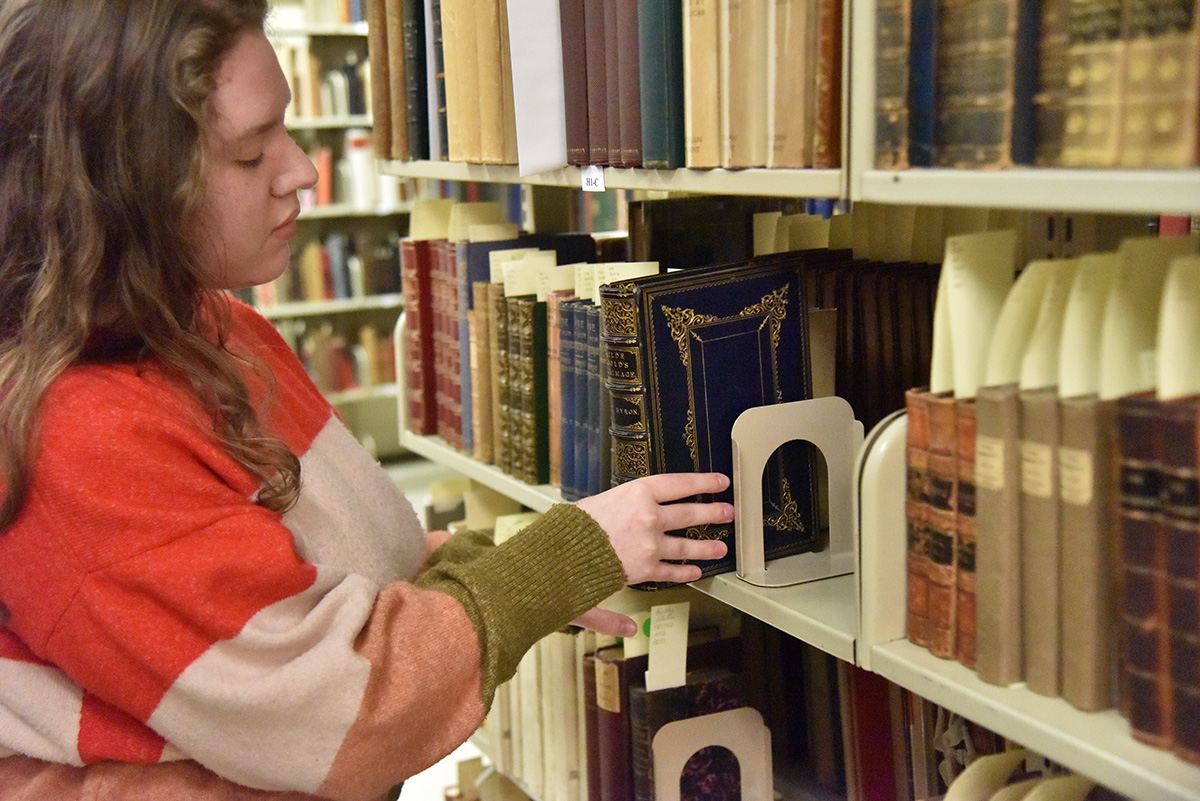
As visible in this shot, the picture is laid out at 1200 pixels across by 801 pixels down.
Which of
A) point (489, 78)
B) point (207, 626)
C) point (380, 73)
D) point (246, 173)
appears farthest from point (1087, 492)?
point (380, 73)

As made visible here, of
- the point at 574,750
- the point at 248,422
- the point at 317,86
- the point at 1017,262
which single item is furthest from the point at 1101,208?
the point at 317,86

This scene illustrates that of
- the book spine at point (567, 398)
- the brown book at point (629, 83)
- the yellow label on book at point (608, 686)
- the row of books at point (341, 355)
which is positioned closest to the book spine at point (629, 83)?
the brown book at point (629, 83)

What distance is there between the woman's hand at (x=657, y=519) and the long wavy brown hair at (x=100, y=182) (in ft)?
1.15

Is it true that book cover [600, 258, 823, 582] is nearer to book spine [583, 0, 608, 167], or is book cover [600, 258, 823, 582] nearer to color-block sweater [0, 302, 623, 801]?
color-block sweater [0, 302, 623, 801]

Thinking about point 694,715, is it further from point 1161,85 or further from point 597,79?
point 1161,85

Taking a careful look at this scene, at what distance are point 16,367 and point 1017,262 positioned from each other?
1.04 meters

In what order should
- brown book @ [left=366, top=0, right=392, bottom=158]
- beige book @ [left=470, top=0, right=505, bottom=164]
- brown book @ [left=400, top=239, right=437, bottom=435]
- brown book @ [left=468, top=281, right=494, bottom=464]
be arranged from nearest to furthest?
1. beige book @ [left=470, top=0, right=505, bottom=164]
2. brown book @ [left=468, top=281, right=494, bottom=464]
3. brown book @ [left=366, top=0, right=392, bottom=158]
4. brown book @ [left=400, top=239, right=437, bottom=435]

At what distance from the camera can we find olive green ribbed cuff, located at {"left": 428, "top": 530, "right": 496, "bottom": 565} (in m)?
1.51

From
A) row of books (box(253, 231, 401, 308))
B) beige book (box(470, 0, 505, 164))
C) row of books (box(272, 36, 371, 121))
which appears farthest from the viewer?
row of books (box(253, 231, 401, 308))

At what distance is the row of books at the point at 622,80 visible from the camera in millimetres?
1021

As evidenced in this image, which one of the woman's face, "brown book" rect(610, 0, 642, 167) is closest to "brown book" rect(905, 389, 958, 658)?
"brown book" rect(610, 0, 642, 167)

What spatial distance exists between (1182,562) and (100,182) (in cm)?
97

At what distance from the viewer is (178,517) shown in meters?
0.97

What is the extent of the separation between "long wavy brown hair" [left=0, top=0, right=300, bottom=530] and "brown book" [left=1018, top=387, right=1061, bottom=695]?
0.70m
